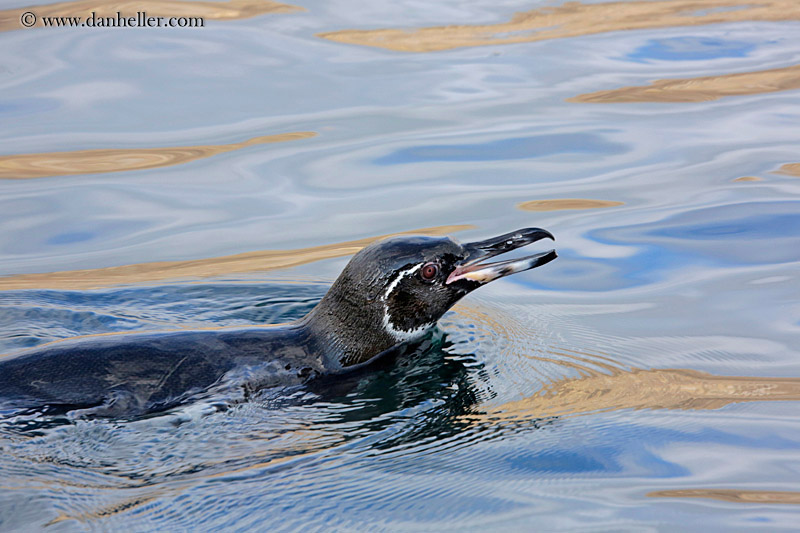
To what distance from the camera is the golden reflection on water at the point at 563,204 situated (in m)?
9.23

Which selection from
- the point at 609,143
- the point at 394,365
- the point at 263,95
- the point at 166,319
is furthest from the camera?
the point at 263,95

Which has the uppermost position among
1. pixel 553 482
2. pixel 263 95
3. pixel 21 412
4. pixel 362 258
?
pixel 263 95

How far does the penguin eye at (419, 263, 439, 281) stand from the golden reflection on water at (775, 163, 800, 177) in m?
4.87

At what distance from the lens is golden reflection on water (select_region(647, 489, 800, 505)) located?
4.80 m

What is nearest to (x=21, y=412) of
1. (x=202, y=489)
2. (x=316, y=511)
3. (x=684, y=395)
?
(x=202, y=489)

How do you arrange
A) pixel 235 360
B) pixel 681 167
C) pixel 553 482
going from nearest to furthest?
pixel 553 482 → pixel 235 360 → pixel 681 167

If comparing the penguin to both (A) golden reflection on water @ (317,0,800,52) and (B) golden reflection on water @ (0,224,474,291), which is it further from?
(A) golden reflection on water @ (317,0,800,52)

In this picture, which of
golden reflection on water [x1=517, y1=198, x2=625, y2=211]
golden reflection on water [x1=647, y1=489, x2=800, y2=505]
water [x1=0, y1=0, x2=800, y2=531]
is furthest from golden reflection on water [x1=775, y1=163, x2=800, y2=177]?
golden reflection on water [x1=647, y1=489, x2=800, y2=505]

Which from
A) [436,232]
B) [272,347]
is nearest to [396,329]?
[272,347]

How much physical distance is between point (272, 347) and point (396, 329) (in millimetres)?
903

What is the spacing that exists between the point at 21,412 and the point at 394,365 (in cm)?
229

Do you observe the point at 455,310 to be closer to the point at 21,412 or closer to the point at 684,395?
the point at 684,395

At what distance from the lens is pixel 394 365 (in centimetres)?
646

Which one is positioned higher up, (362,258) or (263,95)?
(263,95)
